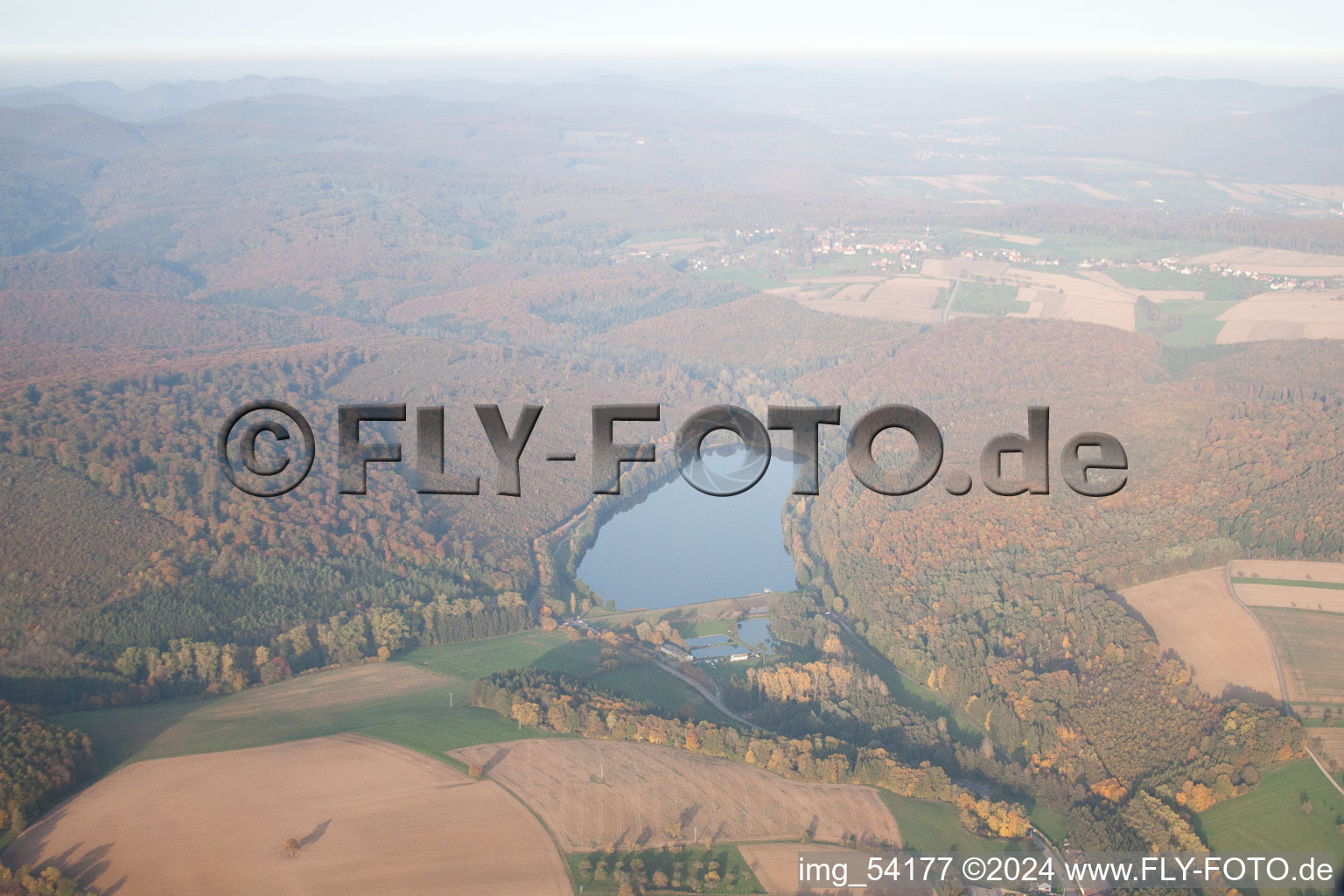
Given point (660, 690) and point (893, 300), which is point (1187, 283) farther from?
point (660, 690)

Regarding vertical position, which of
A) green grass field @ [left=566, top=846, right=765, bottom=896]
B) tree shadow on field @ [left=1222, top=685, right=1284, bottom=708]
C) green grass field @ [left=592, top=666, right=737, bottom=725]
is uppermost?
tree shadow on field @ [left=1222, top=685, right=1284, bottom=708]

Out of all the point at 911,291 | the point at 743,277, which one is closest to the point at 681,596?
the point at 911,291

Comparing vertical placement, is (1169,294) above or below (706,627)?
above

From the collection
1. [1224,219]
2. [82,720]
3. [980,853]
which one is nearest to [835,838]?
[980,853]

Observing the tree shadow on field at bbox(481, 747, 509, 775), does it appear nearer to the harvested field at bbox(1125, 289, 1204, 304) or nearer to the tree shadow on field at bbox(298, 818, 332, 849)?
the tree shadow on field at bbox(298, 818, 332, 849)

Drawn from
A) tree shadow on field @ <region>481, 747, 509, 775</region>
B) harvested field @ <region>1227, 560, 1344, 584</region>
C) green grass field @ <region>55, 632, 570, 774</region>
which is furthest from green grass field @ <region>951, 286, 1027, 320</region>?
tree shadow on field @ <region>481, 747, 509, 775</region>

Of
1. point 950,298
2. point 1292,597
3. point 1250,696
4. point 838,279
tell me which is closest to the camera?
point 1250,696
